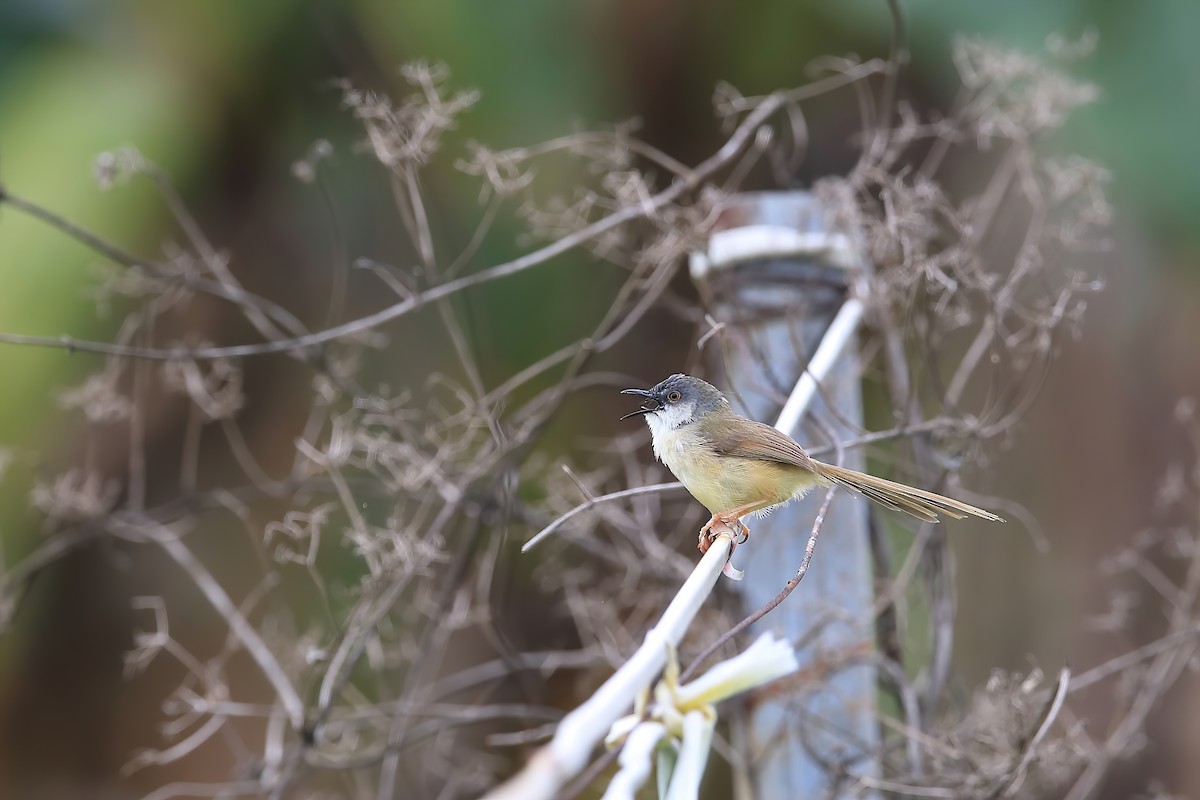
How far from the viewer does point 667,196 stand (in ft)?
9.91

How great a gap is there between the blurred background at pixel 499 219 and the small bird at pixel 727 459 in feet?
9.12

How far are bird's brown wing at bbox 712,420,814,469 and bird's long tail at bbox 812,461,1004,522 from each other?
0.05 metres

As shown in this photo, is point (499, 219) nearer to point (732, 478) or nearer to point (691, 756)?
point (732, 478)

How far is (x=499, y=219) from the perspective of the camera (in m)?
6.18

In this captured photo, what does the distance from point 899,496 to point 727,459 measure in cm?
47

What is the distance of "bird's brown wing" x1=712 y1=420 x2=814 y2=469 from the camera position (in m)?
2.47

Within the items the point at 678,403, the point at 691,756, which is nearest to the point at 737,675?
the point at 691,756

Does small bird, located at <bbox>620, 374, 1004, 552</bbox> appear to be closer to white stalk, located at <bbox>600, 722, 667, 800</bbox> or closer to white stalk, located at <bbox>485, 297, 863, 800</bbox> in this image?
white stalk, located at <bbox>485, 297, 863, 800</bbox>

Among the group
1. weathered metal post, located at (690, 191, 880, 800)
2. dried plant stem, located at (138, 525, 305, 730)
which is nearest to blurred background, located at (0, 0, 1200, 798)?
dried plant stem, located at (138, 525, 305, 730)

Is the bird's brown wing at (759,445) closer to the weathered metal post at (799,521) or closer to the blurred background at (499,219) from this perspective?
the weathered metal post at (799,521)

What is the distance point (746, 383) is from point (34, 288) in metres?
4.12

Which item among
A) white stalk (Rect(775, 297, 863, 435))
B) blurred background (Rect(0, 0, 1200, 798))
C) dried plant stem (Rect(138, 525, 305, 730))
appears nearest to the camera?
white stalk (Rect(775, 297, 863, 435))

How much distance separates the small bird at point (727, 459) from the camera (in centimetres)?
250

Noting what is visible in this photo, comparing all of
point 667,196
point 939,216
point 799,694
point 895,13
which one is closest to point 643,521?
point 799,694
